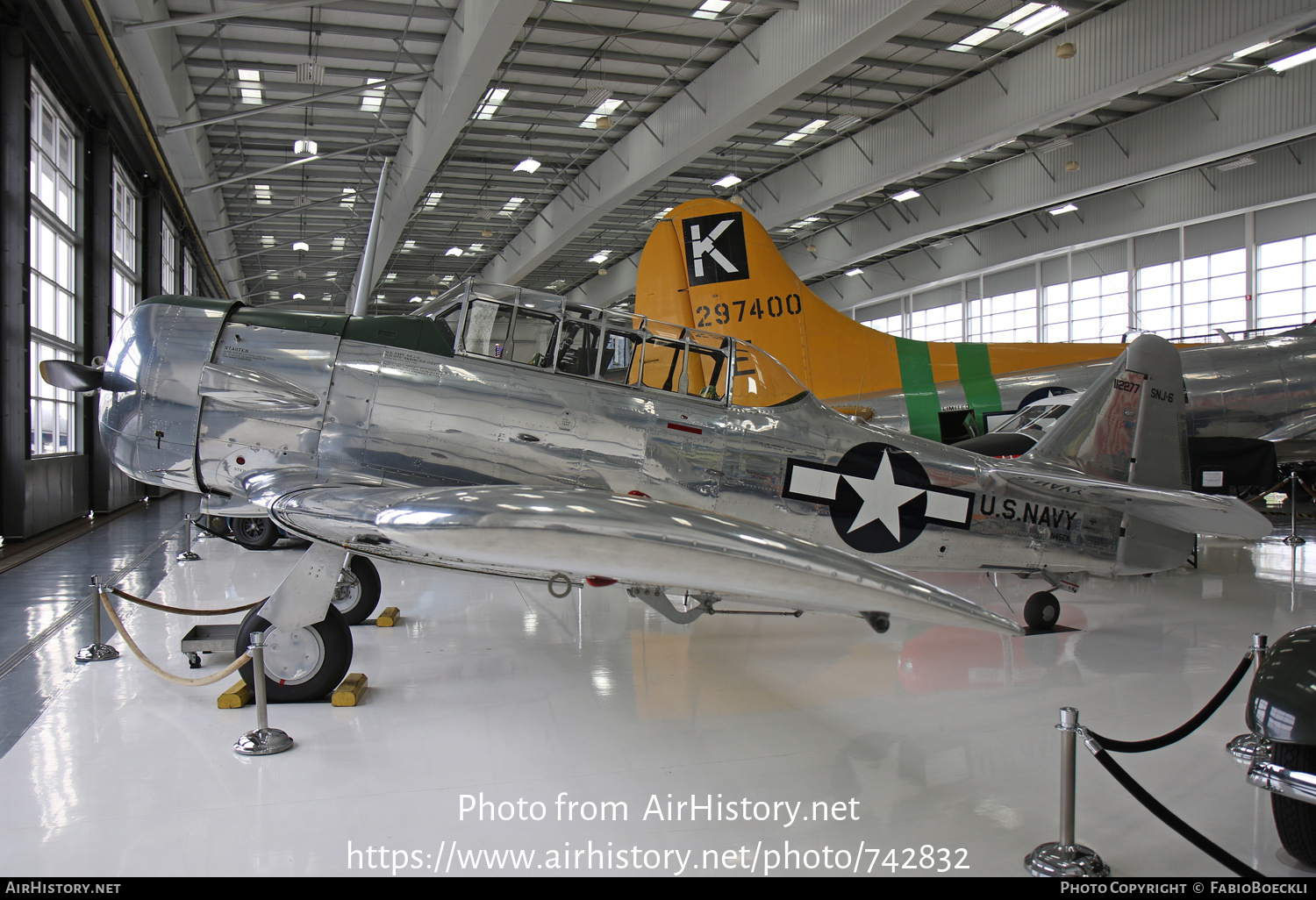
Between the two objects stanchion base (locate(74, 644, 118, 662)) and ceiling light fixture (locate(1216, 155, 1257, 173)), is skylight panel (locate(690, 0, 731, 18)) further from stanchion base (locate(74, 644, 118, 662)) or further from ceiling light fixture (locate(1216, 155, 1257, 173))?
ceiling light fixture (locate(1216, 155, 1257, 173))

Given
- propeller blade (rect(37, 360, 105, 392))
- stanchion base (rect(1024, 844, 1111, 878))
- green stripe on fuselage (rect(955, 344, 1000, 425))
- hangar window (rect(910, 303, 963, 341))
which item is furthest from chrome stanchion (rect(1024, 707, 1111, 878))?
hangar window (rect(910, 303, 963, 341))

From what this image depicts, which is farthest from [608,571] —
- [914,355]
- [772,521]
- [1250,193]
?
[1250,193]

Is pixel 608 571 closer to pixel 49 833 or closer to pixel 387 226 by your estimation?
pixel 49 833

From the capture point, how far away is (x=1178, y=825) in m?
2.41

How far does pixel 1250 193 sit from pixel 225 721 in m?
22.6

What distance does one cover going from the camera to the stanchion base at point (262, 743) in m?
3.56

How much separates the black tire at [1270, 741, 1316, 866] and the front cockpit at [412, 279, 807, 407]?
3041mm

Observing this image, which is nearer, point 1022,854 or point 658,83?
point 1022,854

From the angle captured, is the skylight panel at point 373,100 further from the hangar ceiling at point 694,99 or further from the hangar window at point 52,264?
the hangar window at point 52,264

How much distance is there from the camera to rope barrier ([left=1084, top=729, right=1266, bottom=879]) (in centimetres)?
233

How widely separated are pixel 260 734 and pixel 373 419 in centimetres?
169

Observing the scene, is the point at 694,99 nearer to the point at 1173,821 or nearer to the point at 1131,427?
the point at 1131,427

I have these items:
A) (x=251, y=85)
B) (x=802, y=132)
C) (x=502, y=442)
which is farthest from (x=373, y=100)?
(x=502, y=442)
